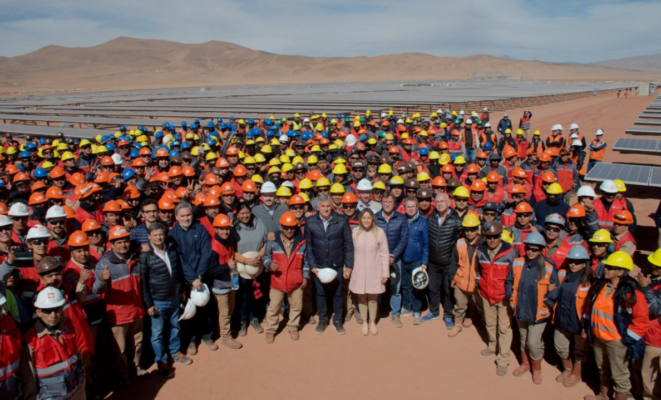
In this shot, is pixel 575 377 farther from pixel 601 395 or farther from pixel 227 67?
pixel 227 67

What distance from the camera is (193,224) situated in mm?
4949

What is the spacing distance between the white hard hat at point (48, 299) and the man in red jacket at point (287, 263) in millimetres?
2240

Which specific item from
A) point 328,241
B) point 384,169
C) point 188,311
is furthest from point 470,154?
point 188,311

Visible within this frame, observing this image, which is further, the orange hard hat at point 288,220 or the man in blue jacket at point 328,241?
the man in blue jacket at point 328,241

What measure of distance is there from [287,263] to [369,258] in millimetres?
992

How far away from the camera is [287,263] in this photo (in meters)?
5.16

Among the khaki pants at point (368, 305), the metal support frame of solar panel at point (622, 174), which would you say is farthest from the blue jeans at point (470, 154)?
the khaki pants at point (368, 305)

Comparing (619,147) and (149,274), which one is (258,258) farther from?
(619,147)

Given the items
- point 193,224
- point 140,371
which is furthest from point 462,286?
point 140,371

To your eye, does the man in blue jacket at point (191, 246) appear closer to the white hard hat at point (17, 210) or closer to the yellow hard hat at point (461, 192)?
the white hard hat at point (17, 210)

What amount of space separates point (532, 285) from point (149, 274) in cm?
388

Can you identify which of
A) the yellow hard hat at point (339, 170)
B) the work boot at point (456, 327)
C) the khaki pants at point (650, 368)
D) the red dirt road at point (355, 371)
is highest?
the yellow hard hat at point (339, 170)

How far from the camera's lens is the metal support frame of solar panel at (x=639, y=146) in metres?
9.32

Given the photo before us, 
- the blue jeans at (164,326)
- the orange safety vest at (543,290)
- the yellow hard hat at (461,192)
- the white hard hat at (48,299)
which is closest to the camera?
the white hard hat at (48,299)
